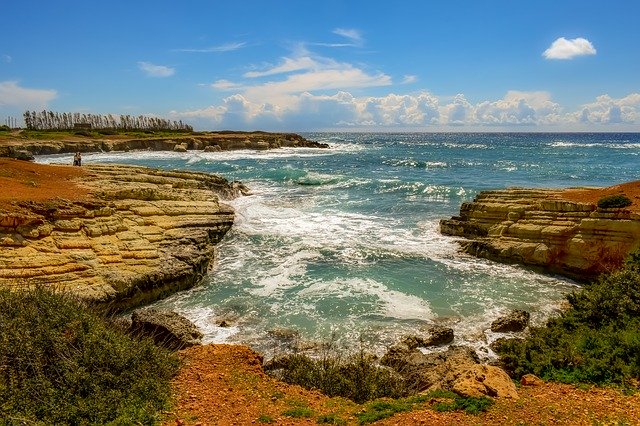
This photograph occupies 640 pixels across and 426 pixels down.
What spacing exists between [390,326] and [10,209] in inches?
537

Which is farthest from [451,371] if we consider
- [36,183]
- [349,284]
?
[36,183]

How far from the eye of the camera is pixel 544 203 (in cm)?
2042

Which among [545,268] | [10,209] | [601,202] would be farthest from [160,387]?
[601,202]

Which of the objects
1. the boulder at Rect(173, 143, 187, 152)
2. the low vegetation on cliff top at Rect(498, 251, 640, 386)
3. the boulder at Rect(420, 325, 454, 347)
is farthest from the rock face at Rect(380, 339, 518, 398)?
the boulder at Rect(173, 143, 187, 152)

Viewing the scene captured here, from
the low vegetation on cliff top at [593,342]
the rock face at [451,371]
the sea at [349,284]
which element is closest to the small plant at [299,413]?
the rock face at [451,371]

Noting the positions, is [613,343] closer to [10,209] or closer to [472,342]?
[472,342]

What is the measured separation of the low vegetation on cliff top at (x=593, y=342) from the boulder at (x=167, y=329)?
8.06 meters

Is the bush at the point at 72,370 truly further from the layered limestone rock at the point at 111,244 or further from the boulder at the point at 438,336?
the boulder at the point at 438,336

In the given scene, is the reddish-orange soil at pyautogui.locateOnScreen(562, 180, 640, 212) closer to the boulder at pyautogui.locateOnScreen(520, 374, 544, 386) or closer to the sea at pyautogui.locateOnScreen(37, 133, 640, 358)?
the sea at pyautogui.locateOnScreen(37, 133, 640, 358)

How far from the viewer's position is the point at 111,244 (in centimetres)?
1639

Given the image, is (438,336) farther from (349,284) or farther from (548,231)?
(548,231)

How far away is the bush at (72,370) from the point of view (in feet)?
23.0

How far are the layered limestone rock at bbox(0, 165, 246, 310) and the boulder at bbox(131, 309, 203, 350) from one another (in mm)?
2546

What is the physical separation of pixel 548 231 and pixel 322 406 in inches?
584
